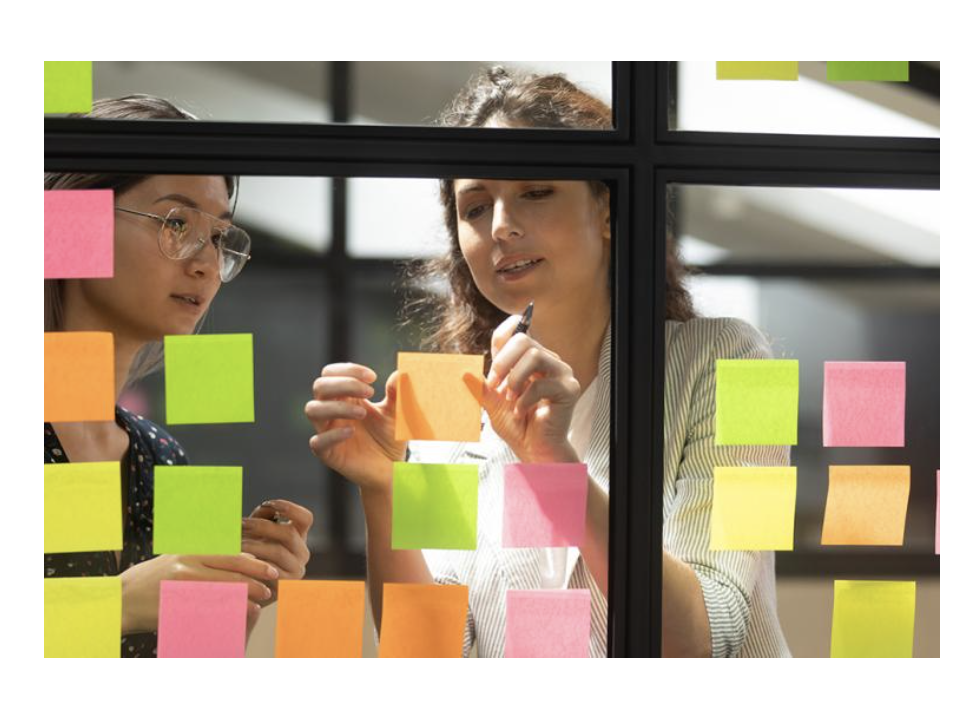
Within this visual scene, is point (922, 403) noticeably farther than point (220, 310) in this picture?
Yes

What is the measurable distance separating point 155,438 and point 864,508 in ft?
3.66

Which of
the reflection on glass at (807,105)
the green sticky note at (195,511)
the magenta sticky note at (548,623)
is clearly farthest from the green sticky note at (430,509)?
the reflection on glass at (807,105)

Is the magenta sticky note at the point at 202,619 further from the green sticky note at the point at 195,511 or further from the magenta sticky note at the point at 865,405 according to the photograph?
the magenta sticky note at the point at 865,405

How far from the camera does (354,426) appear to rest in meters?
1.48

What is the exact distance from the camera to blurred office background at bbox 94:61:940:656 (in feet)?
4.80

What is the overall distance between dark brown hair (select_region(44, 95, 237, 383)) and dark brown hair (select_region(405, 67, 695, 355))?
0.33m

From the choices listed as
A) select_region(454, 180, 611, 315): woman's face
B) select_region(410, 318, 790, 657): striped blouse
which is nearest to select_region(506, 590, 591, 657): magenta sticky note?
Result: select_region(410, 318, 790, 657): striped blouse

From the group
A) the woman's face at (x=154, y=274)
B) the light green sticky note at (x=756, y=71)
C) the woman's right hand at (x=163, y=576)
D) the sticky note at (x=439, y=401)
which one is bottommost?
the woman's right hand at (x=163, y=576)

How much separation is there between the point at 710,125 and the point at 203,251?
0.80m

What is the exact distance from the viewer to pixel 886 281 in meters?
1.60

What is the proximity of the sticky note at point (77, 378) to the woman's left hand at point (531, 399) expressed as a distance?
568mm

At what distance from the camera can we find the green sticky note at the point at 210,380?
144 centimetres

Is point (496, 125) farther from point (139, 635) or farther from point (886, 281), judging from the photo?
point (139, 635)

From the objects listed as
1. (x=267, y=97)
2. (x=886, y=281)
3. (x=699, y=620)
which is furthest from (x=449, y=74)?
(x=699, y=620)
